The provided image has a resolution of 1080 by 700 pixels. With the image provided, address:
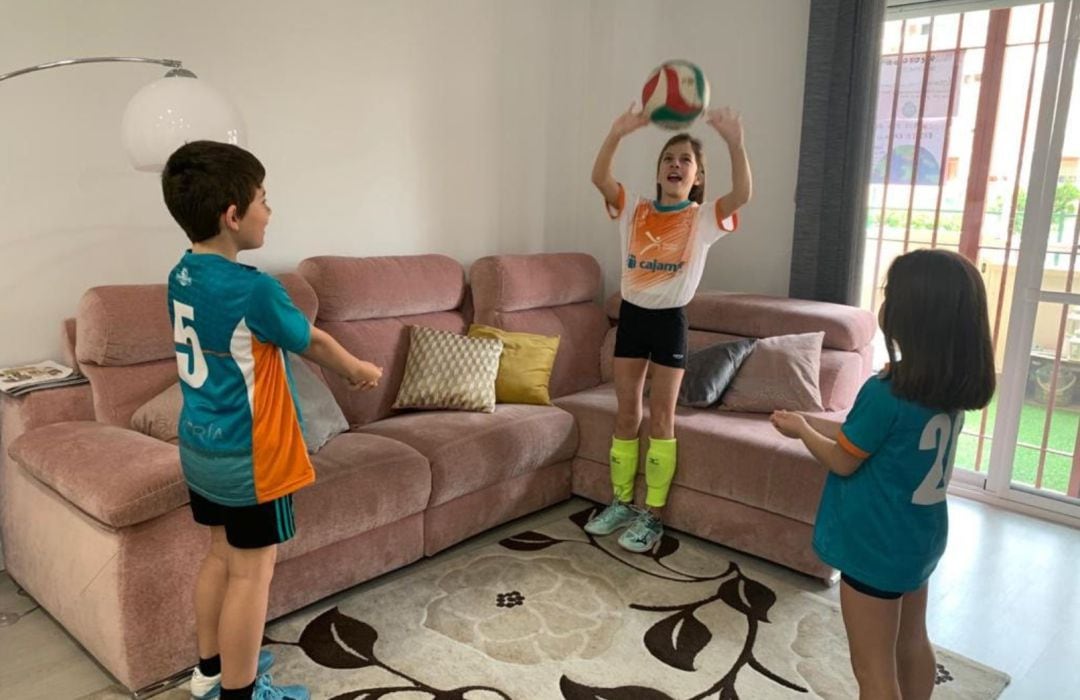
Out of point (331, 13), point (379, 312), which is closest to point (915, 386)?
point (379, 312)

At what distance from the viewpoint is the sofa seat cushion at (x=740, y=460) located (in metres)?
2.65

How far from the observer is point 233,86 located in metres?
2.97

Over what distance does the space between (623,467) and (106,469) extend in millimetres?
1737

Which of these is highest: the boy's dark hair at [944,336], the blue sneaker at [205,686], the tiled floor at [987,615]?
the boy's dark hair at [944,336]

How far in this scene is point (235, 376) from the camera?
1668 millimetres

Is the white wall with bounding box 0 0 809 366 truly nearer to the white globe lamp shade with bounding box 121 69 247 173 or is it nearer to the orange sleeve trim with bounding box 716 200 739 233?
the white globe lamp shade with bounding box 121 69 247 173

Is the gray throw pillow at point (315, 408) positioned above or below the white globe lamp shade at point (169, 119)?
below

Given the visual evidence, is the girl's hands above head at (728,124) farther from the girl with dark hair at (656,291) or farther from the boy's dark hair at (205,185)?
the boy's dark hair at (205,185)

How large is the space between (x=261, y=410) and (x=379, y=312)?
1.52 m

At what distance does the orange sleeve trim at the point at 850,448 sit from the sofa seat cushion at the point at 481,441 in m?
1.48

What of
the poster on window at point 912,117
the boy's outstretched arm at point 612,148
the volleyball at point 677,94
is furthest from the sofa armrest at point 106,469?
the poster on window at point 912,117

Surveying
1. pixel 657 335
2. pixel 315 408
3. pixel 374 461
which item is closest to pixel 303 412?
pixel 315 408

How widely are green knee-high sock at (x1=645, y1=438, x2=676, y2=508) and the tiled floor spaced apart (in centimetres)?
34

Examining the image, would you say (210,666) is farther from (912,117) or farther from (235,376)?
(912,117)
